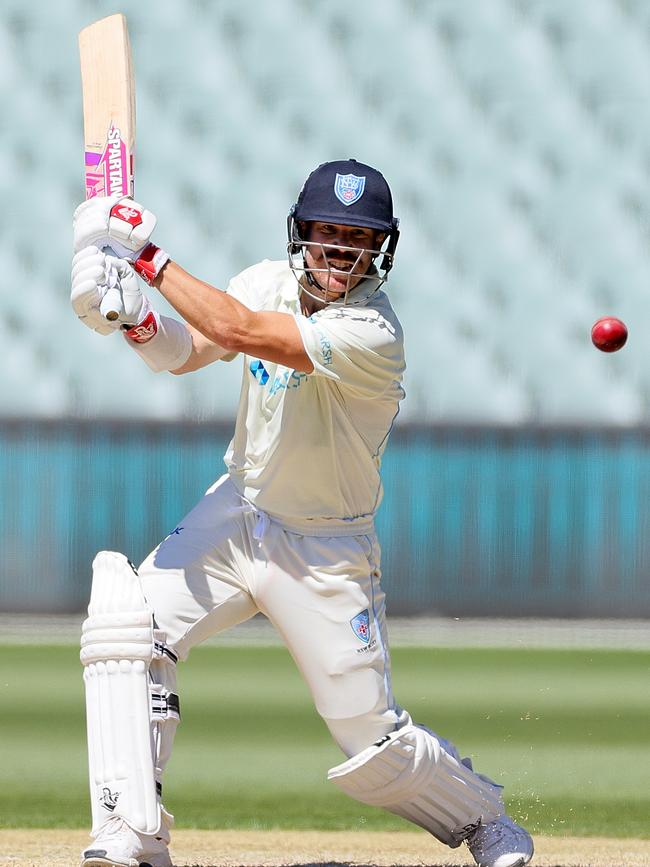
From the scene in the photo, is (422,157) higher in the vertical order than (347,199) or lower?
higher

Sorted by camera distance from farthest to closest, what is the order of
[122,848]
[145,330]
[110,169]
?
[110,169] < [145,330] < [122,848]

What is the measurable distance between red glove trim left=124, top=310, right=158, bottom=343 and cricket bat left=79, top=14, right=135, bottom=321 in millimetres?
A: 342

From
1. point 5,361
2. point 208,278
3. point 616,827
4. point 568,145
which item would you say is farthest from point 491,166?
point 616,827

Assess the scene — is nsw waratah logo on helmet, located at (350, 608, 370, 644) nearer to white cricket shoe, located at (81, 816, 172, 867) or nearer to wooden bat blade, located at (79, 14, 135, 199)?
white cricket shoe, located at (81, 816, 172, 867)

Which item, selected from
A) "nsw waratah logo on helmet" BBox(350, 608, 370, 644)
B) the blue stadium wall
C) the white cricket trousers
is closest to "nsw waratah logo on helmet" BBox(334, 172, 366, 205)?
the white cricket trousers

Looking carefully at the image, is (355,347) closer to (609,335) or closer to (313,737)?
(609,335)

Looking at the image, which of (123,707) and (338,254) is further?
(338,254)

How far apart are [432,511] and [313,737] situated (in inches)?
191

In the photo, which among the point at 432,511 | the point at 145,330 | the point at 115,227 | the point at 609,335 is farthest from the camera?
the point at 432,511

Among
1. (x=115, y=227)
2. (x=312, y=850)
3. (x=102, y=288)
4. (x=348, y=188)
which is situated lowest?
(x=312, y=850)

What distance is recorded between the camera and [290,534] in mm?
3498

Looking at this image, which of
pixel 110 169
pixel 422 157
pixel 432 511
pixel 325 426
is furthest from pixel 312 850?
pixel 422 157

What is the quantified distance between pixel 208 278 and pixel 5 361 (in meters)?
1.66

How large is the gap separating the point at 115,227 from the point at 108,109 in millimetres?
506
